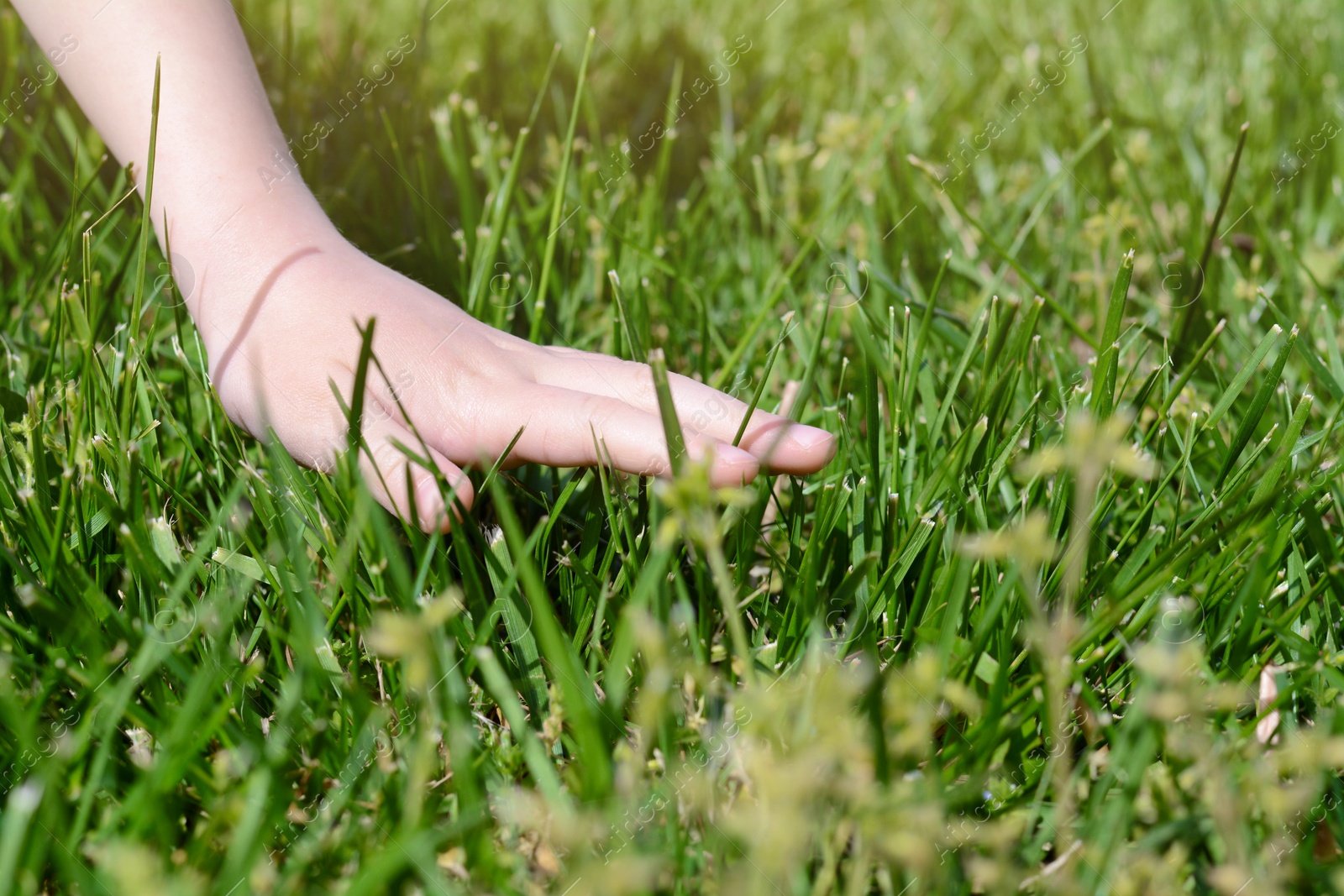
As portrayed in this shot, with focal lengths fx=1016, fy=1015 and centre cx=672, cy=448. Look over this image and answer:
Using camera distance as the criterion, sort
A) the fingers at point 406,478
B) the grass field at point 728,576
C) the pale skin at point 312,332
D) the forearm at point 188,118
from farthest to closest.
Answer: the forearm at point 188,118 → the pale skin at point 312,332 → the fingers at point 406,478 → the grass field at point 728,576

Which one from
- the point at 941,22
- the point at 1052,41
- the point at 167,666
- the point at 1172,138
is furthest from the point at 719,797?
the point at 941,22

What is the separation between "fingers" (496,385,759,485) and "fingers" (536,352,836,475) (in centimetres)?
4

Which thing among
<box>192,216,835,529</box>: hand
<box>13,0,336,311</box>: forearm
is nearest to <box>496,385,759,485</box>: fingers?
<box>192,216,835,529</box>: hand

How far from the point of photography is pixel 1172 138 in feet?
7.30

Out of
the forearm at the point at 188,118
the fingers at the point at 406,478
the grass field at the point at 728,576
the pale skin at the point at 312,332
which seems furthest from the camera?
the forearm at the point at 188,118

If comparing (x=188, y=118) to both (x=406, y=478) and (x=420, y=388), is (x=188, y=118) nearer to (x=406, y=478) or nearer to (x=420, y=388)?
(x=420, y=388)

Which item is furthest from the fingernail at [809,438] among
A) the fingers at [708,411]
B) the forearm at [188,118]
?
the forearm at [188,118]

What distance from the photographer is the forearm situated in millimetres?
1312

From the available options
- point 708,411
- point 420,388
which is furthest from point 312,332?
point 708,411

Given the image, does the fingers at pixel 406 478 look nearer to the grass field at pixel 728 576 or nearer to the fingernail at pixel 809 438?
the grass field at pixel 728 576

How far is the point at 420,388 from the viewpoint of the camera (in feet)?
3.95

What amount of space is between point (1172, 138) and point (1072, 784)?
185cm

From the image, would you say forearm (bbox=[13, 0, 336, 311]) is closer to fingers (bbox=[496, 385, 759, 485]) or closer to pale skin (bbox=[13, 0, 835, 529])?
pale skin (bbox=[13, 0, 835, 529])

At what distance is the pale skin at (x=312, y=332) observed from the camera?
3.58 feet
